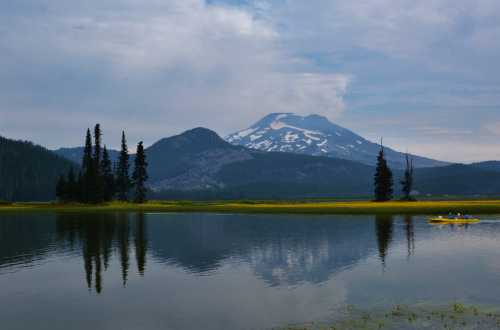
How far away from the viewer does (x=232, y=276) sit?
42.3 m

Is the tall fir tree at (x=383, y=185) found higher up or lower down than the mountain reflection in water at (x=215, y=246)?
higher up

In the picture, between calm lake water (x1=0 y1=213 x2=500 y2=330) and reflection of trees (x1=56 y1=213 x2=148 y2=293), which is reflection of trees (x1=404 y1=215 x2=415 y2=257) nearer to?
calm lake water (x1=0 y1=213 x2=500 y2=330)

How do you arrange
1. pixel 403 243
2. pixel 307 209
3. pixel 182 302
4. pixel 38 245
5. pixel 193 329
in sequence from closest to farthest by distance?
1. pixel 193 329
2. pixel 182 302
3. pixel 403 243
4. pixel 38 245
5. pixel 307 209

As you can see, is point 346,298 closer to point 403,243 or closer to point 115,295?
point 115,295

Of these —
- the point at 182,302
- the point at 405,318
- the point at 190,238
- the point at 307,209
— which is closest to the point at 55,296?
the point at 182,302

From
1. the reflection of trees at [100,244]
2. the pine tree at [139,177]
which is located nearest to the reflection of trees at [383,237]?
the reflection of trees at [100,244]

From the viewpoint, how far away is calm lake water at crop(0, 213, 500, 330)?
29578 mm

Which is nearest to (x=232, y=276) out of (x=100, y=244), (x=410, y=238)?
(x=100, y=244)

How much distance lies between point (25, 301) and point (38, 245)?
116 ft

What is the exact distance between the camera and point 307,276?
41.6 metres

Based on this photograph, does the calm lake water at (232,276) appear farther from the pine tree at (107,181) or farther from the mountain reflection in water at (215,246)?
the pine tree at (107,181)

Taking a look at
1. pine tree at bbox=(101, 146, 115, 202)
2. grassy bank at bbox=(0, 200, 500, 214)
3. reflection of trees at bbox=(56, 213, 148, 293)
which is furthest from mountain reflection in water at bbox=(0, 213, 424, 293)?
pine tree at bbox=(101, 146, 115, 202)

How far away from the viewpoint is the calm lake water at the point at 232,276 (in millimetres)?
29578

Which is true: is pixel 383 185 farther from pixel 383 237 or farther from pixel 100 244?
pixel 100 244
